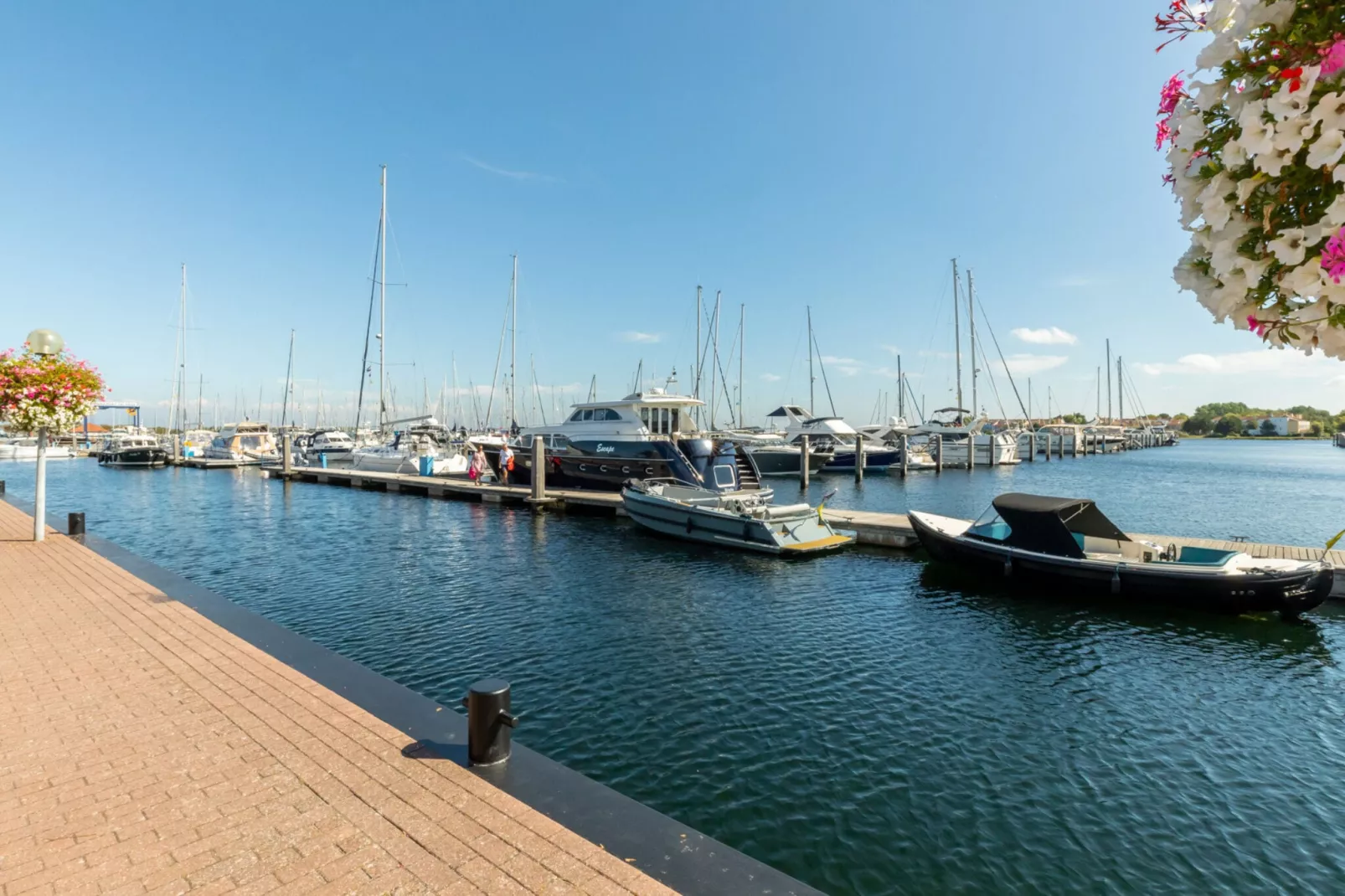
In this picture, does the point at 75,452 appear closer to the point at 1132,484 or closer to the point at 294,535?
the point at 294,535

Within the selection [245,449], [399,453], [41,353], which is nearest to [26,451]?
[245,449]

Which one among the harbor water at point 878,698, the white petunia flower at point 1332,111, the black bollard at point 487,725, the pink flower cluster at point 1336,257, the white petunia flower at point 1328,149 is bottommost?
the harbor water at point 878,698

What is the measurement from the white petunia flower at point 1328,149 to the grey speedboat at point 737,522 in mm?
16137

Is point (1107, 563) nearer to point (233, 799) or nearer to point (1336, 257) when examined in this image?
point (1336, 257)

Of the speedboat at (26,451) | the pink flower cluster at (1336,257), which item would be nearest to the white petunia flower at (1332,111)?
the pink flower cluster at (1336,257)

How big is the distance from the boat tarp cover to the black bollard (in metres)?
12.7

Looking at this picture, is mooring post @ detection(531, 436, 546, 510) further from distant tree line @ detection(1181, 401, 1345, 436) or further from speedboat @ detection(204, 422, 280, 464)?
distant tree line @ detection(1181, 401, 1345, 436)

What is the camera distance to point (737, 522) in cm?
1816

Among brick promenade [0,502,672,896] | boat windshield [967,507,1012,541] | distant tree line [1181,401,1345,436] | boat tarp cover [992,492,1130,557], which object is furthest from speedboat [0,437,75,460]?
distant tree line [1181,401,1345,436]

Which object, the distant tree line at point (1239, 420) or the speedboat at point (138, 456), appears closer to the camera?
the speedboat at point (138, 456)

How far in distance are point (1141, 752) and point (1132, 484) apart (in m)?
43.2

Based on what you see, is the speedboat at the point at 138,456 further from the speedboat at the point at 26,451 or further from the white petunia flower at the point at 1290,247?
the white petunia flower at the point at 1290,247

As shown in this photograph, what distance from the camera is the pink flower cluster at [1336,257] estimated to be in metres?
1.57

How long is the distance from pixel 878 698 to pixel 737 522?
382 inches
